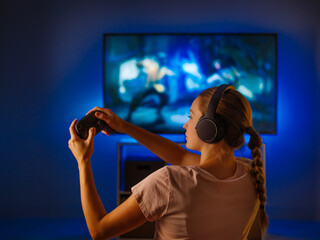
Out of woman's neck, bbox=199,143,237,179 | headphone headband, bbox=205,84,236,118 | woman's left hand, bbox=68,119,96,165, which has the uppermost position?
headphone headband, bbox=205,84,236,118

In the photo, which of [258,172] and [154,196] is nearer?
[154,196]

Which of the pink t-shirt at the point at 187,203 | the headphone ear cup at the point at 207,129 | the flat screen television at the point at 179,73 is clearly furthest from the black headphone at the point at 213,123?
the flat screen television at the point at 179,73

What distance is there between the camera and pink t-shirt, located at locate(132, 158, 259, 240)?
771mm

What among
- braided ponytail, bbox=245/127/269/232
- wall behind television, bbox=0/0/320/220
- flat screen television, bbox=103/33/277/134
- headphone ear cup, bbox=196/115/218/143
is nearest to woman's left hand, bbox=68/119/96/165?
headphone ear cup, bbox=196/115/218/143

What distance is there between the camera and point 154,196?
0.77 meters

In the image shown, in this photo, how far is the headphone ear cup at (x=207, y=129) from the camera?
0.86 m

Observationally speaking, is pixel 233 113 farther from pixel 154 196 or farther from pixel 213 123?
pixel 154 196

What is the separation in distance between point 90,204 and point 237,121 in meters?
0.44

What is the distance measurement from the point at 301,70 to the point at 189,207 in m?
2.99

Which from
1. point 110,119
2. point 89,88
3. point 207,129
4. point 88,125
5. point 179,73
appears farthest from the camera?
point 89,88

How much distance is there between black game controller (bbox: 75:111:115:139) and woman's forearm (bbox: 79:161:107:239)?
0.12 meters

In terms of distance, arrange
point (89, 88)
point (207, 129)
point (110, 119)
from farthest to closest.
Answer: point (89, 88)
point (110, 119)
point (207, 129)

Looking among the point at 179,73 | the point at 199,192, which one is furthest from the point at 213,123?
the point at 179,73

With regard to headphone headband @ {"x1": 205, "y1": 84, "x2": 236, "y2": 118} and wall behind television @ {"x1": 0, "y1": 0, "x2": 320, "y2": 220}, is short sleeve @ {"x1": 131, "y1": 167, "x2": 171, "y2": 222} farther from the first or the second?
wall behind television @ {"x1": 0, "y1": 0, "x2": 320, "y2": 220}
